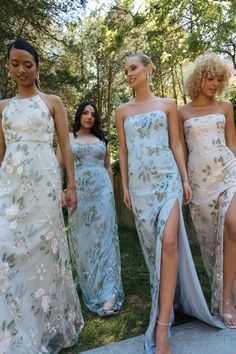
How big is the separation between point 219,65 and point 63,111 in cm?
152

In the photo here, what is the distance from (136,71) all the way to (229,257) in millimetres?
1783

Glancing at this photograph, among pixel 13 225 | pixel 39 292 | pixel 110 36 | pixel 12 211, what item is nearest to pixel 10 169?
pixel 12 211

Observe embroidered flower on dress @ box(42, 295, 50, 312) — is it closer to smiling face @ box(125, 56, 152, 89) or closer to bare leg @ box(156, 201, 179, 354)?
bare leg @ box(156, 201, 179, 354)

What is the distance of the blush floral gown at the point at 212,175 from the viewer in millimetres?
3307

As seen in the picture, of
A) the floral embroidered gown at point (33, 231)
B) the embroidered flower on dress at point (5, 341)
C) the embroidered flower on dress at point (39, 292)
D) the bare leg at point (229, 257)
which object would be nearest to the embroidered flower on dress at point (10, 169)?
the floral embroidered gown at point (33, 231)

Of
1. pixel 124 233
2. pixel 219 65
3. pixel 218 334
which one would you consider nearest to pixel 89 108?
pixel 219 65

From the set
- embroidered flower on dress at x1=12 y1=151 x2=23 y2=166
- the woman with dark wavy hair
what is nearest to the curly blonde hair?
the woman with dark wavy hair

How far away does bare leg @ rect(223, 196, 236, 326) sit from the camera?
3.15 metres

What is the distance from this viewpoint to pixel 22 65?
2793 millimetres

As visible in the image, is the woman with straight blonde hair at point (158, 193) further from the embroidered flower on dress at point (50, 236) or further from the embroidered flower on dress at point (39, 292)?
the embroidered flower on dress at point (39, 292)

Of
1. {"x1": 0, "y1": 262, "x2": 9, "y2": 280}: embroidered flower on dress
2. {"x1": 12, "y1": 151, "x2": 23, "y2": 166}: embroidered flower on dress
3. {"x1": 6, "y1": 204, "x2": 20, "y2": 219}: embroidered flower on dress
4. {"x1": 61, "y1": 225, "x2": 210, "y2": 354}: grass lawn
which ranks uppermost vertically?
{"x1": 12, "y1": 151, "x2": 23, "y2": 166}: embroidered flower on dress

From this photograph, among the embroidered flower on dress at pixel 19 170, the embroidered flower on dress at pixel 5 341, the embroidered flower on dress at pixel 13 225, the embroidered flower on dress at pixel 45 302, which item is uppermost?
the embroidered flower on dress at pixel 19 170

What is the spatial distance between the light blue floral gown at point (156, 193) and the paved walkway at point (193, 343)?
110mm

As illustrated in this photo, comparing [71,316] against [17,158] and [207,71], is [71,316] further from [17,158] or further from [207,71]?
[207,71]
